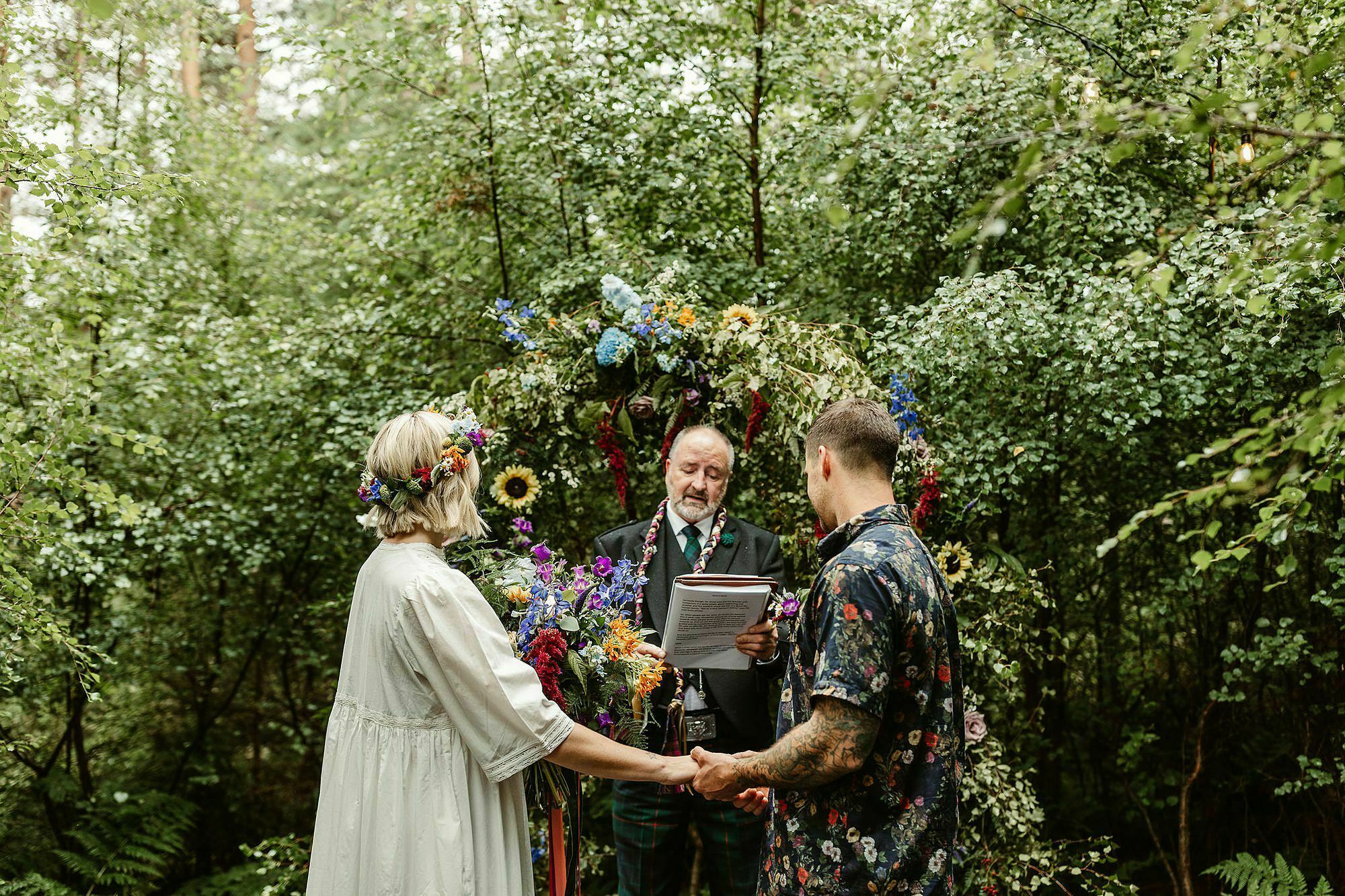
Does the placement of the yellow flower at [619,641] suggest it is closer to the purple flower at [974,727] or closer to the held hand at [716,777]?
the held hand at [716,777]

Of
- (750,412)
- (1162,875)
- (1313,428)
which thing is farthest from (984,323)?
(1162,875)

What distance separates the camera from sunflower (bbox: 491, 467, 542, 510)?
3.68 meters

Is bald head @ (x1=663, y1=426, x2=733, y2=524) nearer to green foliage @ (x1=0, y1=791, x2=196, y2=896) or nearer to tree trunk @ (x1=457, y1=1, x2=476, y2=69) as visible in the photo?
tree trunk @ (x1=457, y1=1, x2=476, y2=69)

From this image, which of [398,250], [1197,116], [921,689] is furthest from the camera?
[398,250]

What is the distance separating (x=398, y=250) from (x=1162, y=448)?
4112 millimetres

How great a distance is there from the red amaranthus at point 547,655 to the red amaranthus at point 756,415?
1.26 m

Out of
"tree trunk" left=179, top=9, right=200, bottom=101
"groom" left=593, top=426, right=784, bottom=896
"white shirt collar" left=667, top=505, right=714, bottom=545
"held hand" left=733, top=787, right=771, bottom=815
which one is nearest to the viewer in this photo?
"held hand" left=733, top=787, right=771, bottom=815

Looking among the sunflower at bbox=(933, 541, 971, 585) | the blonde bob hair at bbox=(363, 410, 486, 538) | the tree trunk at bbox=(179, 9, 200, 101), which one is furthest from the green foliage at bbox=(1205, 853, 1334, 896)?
the tree trunk at bbox=(179, 9, 200, 101)

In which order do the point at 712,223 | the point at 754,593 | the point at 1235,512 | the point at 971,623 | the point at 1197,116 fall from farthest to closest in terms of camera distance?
1. the point at 712,223
2. the point at 1235,512
3. the point at 971,623
4. the point at 754,593
5. the point at 1197,116

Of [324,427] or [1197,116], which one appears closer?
[1197,116]

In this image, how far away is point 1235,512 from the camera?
4.44 meters

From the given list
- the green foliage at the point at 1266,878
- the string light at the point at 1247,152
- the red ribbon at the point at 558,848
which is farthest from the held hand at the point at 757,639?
the string light at the point at 1247,152

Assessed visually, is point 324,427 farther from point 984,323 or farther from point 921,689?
point 921,689

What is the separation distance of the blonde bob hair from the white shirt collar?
112cm
